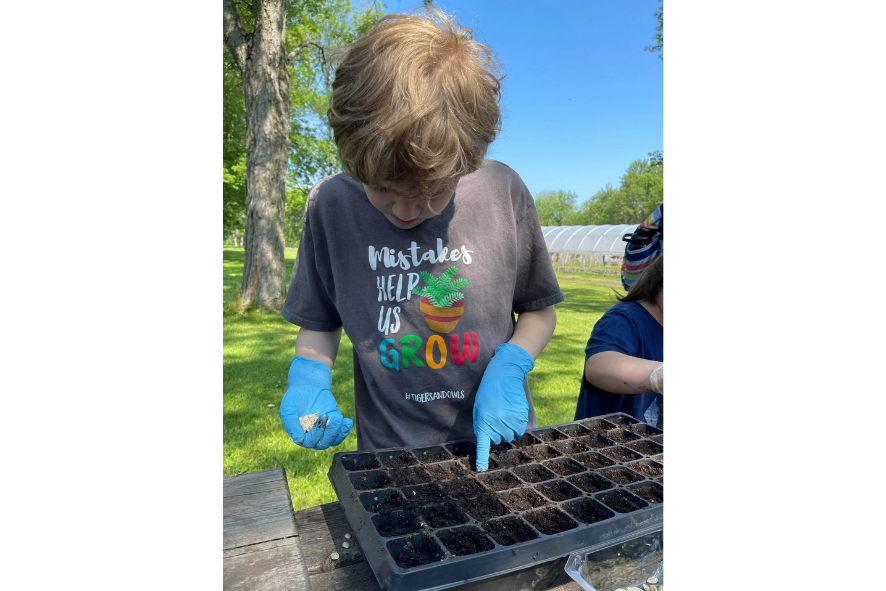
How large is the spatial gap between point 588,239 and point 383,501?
20224 millimetres

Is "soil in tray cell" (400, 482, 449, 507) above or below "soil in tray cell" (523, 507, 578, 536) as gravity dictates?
above

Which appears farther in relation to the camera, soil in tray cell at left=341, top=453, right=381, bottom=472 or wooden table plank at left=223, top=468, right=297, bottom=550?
soil in tray cell at left=341, top=453, right=381, bottom=472

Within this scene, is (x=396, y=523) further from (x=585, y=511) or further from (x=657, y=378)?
(x=657, y=378)

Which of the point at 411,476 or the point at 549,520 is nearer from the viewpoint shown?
the point at 549,520

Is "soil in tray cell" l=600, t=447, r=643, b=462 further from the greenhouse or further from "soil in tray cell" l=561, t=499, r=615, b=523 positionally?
the greenhouse

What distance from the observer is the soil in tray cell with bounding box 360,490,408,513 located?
1.06m

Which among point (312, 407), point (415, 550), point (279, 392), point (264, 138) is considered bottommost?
point (279, 392)

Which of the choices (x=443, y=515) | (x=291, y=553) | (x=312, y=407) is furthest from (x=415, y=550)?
(x=312, y=407)

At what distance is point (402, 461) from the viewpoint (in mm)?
1255

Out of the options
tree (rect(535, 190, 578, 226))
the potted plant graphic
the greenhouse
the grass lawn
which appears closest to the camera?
the potted plant graphic

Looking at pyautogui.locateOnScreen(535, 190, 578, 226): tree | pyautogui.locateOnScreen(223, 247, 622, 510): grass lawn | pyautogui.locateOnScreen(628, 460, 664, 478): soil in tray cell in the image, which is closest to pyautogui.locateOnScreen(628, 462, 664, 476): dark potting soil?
pyautogui.locateOnScreen(628, 460, 664, 478): soil in tray cell

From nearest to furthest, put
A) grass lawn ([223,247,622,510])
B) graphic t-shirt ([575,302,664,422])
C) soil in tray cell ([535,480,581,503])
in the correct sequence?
soil in tray cell ([535,480,581,503]), graphic t-shirt ([575,302,664,422]), grass lawn ([223,247,622,510])

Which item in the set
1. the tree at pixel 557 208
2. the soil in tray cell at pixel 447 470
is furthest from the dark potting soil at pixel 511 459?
the tree at pixel 557 208
